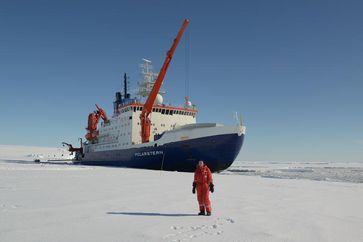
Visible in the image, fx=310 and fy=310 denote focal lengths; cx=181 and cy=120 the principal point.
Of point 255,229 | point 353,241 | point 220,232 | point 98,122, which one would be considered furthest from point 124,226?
point 98,122

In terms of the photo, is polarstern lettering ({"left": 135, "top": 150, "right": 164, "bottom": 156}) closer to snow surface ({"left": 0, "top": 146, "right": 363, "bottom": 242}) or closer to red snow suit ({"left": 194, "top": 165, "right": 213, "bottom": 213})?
snow surface ({"left": 0, "top": 146, "right": 363, "bottom": 242})

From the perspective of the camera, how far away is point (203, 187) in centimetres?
704

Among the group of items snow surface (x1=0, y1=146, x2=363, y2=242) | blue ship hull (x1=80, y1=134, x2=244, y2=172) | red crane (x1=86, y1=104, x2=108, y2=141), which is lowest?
snow surface (x1=0, y1=146, x2=363, y2=242)

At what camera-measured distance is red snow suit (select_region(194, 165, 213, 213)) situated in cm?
667

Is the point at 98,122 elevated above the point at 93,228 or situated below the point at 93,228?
above

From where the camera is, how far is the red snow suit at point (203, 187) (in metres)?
6.67

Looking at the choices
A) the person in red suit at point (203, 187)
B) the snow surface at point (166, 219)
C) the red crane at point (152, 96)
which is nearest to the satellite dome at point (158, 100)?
the red crane at point (152, 96)

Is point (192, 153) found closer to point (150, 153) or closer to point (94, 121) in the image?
point (150, 153)

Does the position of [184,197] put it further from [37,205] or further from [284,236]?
[284,236]

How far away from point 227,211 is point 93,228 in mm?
3163

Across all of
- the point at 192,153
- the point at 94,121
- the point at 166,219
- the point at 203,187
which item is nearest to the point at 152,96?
the point at 192,153

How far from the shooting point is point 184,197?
916 centimetres

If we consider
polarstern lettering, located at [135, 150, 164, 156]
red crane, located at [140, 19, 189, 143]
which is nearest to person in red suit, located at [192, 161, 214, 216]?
polarstern lettering, located at [135, 150, 164, 156]

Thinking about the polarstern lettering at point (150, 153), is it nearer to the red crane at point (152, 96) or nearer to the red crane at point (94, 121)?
the red crane at point (152, 96)
